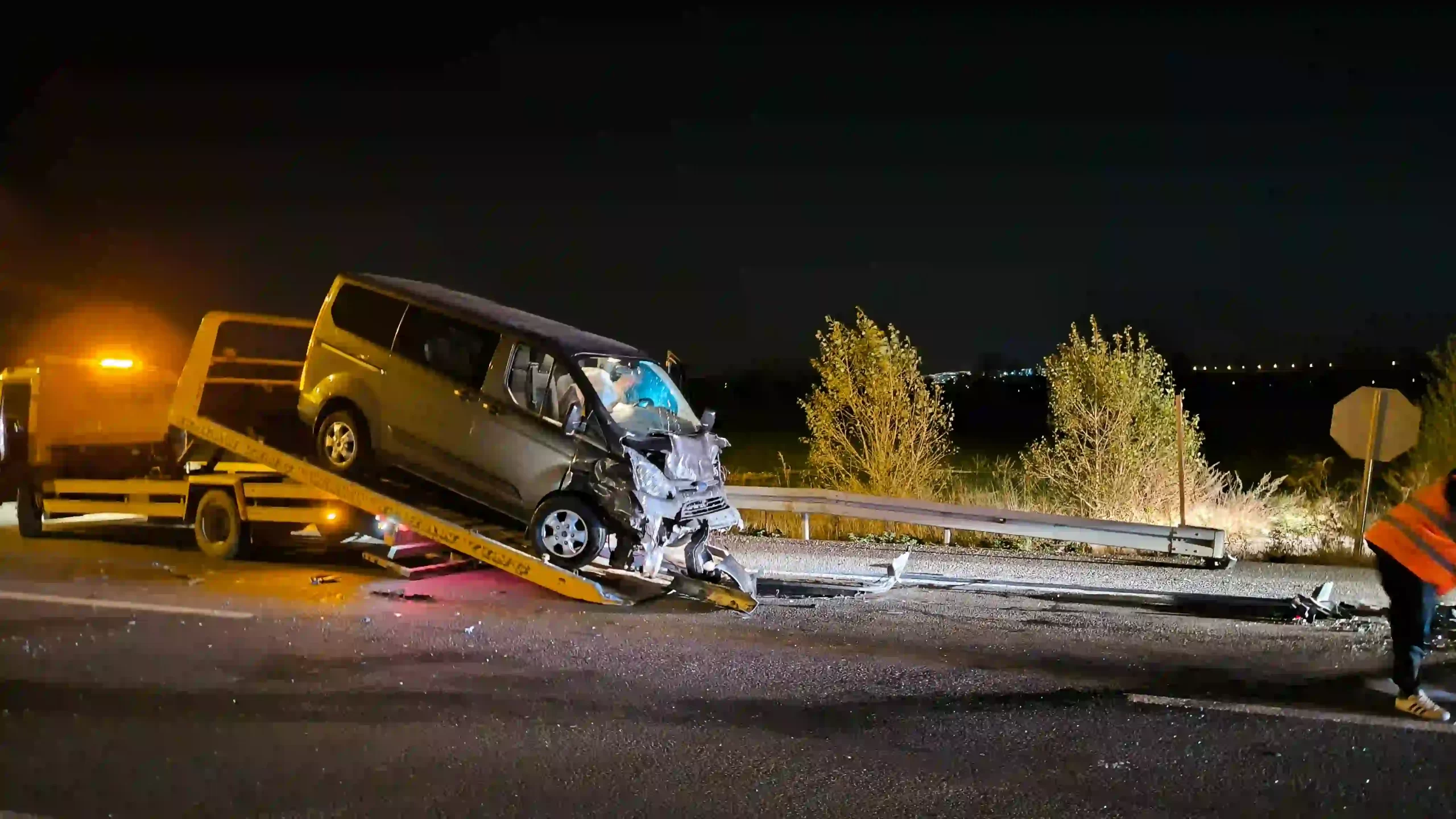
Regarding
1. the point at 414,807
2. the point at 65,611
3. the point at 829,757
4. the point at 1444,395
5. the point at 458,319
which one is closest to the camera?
the point at 414,807

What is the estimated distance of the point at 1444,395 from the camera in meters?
14.6

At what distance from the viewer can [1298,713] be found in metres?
5.99

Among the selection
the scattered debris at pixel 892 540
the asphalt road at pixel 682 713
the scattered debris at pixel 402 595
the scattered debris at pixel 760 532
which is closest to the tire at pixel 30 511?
the asphalt road at pixel 682 713

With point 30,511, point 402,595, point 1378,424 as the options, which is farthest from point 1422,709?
point 30,511

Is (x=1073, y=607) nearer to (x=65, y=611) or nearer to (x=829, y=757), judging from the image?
(x=829, y=757)

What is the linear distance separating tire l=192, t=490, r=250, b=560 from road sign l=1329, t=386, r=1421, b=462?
11299 millimetres

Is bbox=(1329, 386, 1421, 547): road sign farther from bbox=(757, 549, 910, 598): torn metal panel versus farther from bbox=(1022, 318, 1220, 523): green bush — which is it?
bbox=(757, 549, 910, 598): torn metal panel

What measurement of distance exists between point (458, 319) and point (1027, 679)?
17.7ft

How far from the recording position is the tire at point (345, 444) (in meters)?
9.59

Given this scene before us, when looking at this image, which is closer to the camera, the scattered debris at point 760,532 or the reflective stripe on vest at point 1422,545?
the reflective stripe on vest at point 1422,545

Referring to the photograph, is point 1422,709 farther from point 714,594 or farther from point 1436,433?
point 1436,433

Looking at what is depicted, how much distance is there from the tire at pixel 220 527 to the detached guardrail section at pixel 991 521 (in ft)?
16.6

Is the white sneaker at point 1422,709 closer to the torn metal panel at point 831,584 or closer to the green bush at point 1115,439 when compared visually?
the torn metal panel at point 831,584

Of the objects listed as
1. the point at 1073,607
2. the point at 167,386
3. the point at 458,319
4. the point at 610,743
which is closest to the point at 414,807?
the point at 610,743
